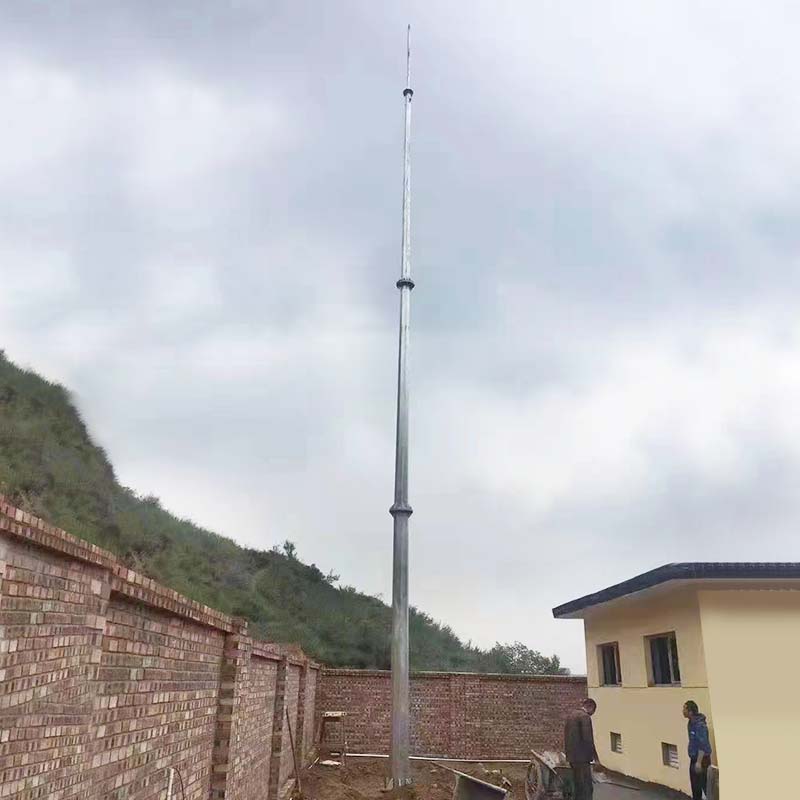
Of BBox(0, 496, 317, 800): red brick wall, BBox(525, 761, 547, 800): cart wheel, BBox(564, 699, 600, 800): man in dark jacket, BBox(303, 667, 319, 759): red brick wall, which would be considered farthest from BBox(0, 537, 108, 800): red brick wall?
BBox(303, 667, 319, 759): red brick wall

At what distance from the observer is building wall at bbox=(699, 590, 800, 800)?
9117 millimetres

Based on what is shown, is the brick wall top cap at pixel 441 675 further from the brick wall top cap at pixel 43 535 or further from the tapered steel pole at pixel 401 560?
the brick wall top cap at pixel 43 535

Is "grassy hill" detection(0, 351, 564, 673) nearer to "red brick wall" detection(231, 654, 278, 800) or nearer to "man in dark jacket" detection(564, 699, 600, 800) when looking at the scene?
"red brick wall" detection(231, 654, 278, 800)

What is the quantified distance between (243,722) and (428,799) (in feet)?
14.6

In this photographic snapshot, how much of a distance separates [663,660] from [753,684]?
2.13m

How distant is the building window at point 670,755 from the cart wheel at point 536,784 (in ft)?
6.57

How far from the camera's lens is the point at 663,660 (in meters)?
11.4

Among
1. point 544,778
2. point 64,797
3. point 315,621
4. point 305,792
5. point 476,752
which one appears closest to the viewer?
point 64,797

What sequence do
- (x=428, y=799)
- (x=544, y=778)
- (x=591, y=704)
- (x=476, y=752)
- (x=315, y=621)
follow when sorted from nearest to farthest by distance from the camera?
(x=591, y=704) < (x=544, y=778) < (x=428, y=799) < (x=476, y=752) < (x=315, y=621)

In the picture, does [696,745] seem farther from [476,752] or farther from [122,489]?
[122,489]

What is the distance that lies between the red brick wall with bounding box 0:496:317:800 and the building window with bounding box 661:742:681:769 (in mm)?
6914

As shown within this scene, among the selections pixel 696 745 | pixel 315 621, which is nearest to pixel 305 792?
pixel 696 745

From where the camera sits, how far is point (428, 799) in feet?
34.9

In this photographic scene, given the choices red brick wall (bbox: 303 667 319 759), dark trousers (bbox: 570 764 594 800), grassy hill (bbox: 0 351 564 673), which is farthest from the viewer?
grassy hill (bbox: 0 351 564 673)
